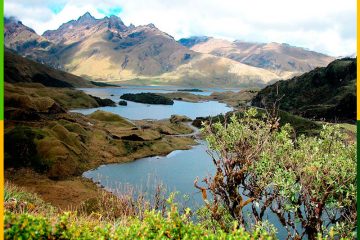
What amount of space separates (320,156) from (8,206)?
51.1 ft

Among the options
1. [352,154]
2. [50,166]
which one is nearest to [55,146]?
[50,166]

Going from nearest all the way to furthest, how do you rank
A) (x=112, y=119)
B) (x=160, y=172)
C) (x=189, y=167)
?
(x=160, y=172) < (x=189, y=167) < (x=112, y=119)

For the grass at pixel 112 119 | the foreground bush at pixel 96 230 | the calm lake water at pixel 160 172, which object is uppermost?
the foreground bush at pixel 96 230

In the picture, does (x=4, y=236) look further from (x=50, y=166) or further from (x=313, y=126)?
(x=313, y=126)

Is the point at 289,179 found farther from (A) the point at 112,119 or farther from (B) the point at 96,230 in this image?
(A) the point at 112,119

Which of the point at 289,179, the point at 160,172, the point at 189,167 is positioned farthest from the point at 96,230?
the point at 189,167

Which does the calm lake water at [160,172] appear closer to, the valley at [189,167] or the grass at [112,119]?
the valley at [189,167]

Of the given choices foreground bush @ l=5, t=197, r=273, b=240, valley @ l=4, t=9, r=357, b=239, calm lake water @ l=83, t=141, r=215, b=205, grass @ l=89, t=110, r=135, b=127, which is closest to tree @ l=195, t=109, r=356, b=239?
valley @ l=4, t=9, r=357, b=239

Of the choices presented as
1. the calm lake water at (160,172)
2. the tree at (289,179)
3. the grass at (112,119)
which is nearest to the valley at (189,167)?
the tree at (289,179)

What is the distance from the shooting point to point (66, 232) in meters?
11.7

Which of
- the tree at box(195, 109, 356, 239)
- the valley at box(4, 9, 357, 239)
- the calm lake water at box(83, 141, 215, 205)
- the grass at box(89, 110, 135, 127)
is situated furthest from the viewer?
the grass at box(89, 110, 135, 127)

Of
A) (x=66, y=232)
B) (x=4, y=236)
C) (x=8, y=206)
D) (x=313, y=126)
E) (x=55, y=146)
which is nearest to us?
(x=4, y=236)

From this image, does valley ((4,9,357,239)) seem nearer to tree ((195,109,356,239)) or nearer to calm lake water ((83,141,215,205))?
tree ((195,109,356,239))

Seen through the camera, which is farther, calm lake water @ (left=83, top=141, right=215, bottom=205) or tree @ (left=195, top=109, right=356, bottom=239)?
calm lake water @ (left=83, top=141, right=215, bottom=205)
